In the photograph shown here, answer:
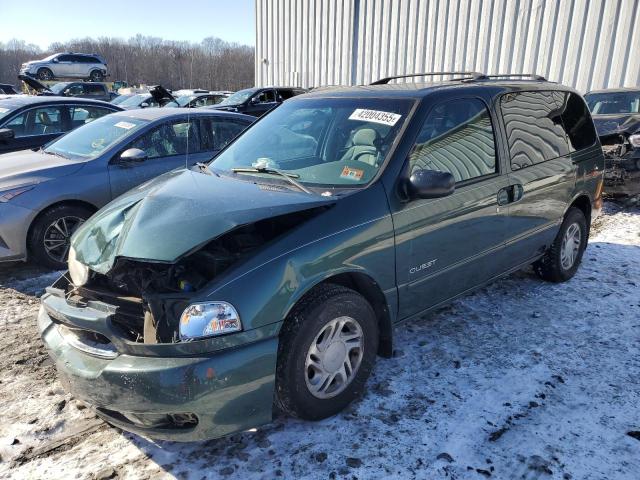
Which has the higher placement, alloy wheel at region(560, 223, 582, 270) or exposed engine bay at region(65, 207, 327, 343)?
exposed engine bay at region(65, 207, 327, 343)

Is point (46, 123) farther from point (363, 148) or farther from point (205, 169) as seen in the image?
point (363, 148)

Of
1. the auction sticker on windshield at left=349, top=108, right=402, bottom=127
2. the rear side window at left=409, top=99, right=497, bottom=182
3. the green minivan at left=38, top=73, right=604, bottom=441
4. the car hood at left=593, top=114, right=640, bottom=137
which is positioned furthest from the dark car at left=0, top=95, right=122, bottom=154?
the car hood at left=593, top=114, right=640, bottom=137

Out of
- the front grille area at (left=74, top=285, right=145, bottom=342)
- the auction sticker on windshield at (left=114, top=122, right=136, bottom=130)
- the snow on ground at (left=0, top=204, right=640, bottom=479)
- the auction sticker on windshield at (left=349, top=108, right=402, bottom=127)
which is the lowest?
the snow on ground at (left=0, top=204, right=640, bottom=479)

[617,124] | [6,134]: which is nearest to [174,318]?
[6,134]

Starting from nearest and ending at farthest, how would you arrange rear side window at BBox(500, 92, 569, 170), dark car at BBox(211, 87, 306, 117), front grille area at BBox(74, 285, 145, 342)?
1. front grille area at BBox(74, 285, 145, 342)
2. rear side window at BBox(500, 92, 569, 170)
3. dark car at BBox(211, 87, 306, 117)

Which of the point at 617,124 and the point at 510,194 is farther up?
the point at 617,124

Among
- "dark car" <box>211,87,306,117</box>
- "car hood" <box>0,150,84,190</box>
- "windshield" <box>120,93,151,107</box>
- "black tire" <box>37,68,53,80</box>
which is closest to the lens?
"car hood" <box>0,150,84,190</box>

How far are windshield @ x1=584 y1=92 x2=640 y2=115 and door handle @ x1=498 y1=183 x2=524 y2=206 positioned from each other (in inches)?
287

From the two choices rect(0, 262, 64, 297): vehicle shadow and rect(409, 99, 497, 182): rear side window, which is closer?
rect(409, 99, 497, 182): rear side window

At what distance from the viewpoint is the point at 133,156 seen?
16.2 ft

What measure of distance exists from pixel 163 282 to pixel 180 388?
23.4 inches

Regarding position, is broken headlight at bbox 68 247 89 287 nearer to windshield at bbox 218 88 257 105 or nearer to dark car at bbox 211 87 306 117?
dark car at bbox 211 87 306 117

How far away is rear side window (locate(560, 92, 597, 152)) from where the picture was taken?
14.4 ft

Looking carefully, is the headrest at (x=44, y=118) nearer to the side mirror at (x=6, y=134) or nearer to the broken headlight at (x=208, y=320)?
the side mirror at (x=6, y=134)
